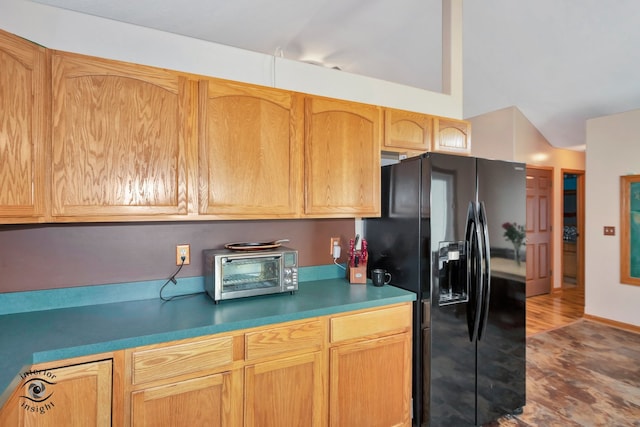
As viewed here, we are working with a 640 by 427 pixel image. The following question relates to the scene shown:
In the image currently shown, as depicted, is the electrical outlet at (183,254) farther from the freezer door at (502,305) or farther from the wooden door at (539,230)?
the wooden door at (539,230)

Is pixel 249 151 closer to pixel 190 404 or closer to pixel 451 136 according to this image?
pixel 190 404

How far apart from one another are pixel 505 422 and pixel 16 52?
335 cm

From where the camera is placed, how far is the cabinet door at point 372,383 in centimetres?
178

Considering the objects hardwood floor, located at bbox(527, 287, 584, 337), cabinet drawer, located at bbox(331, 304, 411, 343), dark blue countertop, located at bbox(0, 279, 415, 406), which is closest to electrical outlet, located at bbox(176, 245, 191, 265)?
dark blue countertop, located at bbox(0, 279, 415, 406)

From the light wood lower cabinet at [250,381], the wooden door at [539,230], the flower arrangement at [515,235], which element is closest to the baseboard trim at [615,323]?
the wooden door at [539,230]

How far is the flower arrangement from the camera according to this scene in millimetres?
2201

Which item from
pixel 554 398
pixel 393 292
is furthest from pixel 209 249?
pixel 554 398

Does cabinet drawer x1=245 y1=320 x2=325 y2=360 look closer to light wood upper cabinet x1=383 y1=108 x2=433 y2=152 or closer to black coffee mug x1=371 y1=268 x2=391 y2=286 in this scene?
black coffee mug x1=371 y1=268 x2=391 y2=286

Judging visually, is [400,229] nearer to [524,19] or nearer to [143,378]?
[143,378]

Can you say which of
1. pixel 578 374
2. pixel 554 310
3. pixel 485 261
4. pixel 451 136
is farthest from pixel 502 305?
pixel 554 310

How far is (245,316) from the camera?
1.59 metres

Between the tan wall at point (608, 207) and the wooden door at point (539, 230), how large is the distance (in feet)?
3.06

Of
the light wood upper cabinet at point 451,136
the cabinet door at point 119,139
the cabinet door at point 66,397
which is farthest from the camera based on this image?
the light wood upper cabinet at point 451,136

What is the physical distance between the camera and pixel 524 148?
4910mm
